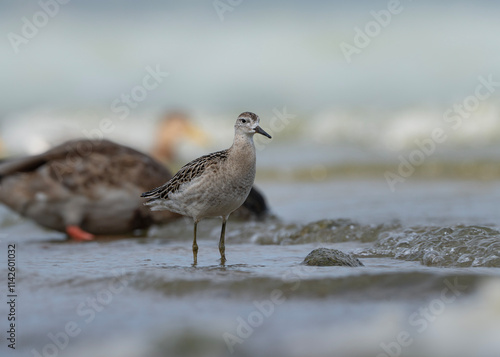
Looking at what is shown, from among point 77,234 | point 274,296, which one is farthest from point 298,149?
point 274,296

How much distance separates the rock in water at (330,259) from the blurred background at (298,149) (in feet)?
0.73

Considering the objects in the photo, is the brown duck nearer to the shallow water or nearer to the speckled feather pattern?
the shallow water

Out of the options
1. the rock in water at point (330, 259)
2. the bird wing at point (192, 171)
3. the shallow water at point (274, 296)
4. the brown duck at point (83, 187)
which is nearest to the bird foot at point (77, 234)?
the brown duck at point (83, 187)

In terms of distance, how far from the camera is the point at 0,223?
1065 cm

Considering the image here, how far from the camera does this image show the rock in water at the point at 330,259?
5711 millimetres

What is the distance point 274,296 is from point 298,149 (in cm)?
1505

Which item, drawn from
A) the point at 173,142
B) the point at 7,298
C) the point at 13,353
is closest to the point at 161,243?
the point at 7,298

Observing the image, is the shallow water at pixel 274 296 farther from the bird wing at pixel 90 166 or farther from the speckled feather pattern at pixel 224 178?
the bird wing at pixel 90 166

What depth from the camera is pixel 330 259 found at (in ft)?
18.8

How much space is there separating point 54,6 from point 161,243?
16683 millimetres

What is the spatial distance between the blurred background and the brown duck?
1.47ft

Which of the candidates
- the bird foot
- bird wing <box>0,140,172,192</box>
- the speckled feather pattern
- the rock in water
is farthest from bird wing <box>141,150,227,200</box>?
the bird foot

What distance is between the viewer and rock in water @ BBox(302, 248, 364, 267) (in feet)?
18.7

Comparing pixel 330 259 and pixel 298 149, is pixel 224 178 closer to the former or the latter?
pixel 330 259
